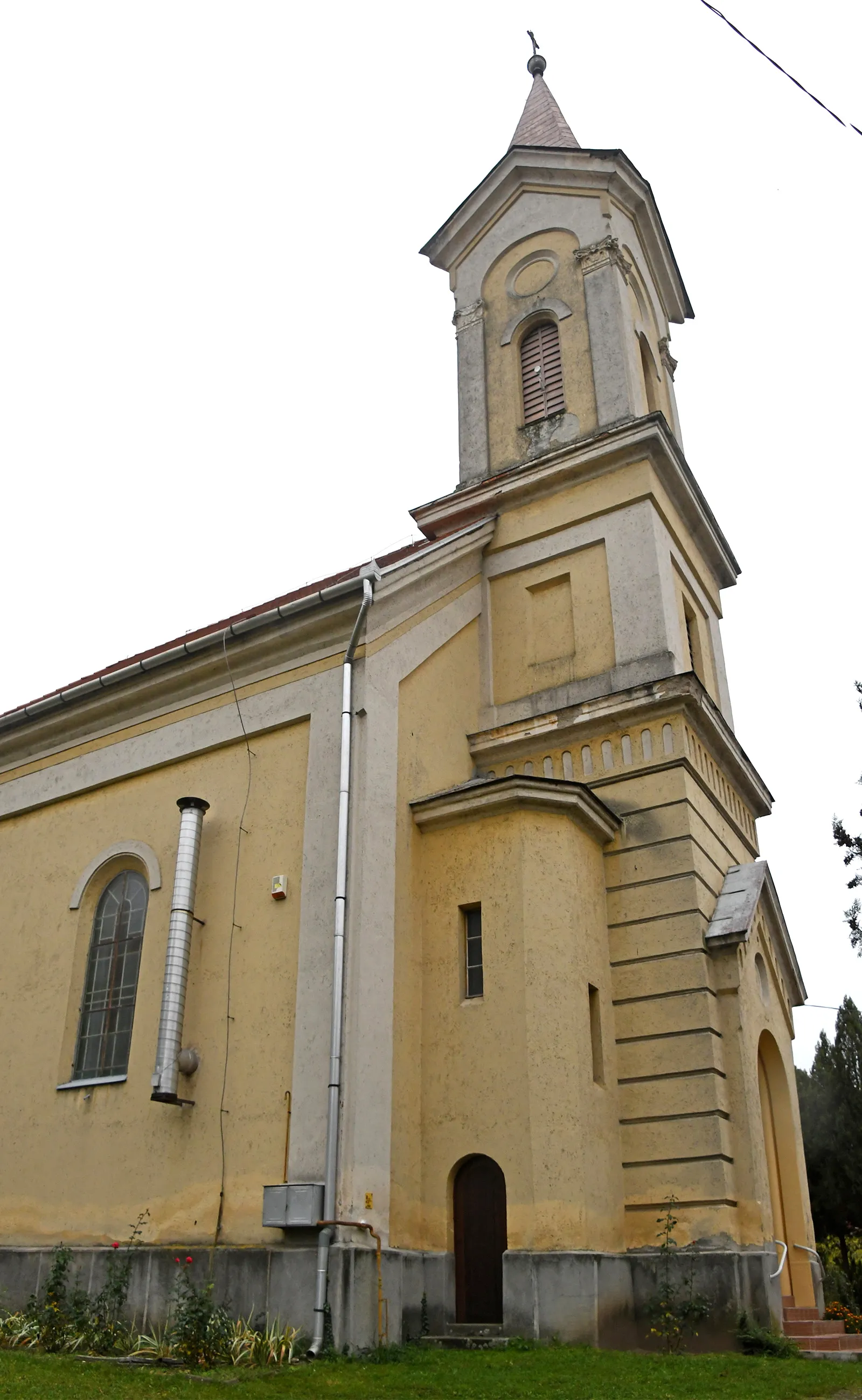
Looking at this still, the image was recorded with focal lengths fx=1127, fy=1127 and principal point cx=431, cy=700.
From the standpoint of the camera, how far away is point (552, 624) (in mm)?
18688

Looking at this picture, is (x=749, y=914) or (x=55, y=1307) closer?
(x=55, y=1307)

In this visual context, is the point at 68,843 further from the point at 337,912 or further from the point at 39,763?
the point at 337,912

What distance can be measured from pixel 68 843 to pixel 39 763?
188 centimetres

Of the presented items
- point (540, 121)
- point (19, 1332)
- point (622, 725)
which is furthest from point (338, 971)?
point (540, 121)

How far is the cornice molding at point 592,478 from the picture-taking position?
1877 centimetres

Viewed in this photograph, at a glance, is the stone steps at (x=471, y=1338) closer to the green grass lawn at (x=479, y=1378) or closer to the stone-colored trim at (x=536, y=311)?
the green grass lawn at (x=479, y=1378)

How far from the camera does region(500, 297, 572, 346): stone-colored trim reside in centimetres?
2178

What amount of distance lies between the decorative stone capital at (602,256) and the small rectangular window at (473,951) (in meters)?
13.2

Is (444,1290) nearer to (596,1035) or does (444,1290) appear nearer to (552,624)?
(596,1035)

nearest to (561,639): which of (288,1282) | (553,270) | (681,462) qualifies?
(681,462)

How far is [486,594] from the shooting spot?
19531mm

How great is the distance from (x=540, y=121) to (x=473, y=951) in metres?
20.8

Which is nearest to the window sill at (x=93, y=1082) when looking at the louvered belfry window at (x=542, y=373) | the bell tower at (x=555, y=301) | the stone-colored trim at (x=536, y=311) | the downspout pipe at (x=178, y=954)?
the downspout pipe at (x=178, y=954)

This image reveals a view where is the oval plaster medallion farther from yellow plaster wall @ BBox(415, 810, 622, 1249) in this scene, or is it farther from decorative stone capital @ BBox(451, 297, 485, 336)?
yellow plaster wall @ BBox(415, 810, 622, 1249)
